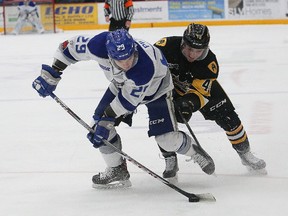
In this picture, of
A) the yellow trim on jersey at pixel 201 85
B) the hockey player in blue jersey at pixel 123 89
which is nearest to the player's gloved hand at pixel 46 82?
the hockey player in blue jersey at pixel 123 89

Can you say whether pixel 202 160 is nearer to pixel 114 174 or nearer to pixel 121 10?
pixel 114 174

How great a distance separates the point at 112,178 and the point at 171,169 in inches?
13.1

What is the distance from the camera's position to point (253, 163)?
3779 mm

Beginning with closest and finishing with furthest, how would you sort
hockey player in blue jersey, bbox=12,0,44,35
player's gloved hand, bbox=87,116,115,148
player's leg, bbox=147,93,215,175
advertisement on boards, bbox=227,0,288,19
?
player's gloved hand, bbox=87,116,115,148 < player's leg, bbox=147,93,215,175 < advertisement on boards, bbox=227,0,288,19 < hockey player in blue jersey, bbox=12,0,44,35

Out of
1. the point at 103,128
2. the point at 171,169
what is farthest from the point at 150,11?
the point at 103,128

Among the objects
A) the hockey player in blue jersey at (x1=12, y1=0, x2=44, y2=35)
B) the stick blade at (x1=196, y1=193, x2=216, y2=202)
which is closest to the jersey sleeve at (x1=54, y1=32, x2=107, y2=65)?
the stick blade at (x1=196, y1=193, x2=216, y2=202)

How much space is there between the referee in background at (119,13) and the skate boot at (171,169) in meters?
6.90

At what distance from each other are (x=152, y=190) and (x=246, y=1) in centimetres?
1111

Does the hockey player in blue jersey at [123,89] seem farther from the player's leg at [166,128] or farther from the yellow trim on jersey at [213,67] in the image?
the yellow trim on jersey at [213,67]

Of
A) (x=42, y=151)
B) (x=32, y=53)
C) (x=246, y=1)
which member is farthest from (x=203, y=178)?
(x=246, y=1)

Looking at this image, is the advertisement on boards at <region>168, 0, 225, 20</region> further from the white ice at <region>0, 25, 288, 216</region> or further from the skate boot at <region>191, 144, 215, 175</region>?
the skate boot at <region>191, 144, 215, 175</region>

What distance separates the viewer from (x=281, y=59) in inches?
331

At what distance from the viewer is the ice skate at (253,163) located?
A: 377 centimetres

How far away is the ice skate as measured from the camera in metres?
3.77
